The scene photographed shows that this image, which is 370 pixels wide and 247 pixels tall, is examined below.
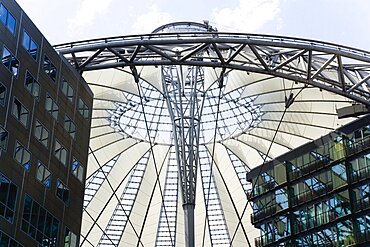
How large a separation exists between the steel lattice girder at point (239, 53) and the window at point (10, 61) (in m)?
7.42

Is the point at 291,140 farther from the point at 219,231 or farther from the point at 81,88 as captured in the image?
the point at 81,88

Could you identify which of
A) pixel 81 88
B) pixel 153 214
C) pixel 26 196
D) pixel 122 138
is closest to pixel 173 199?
pixel 153 214

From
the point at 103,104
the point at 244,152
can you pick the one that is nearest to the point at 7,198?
the point at 103,104

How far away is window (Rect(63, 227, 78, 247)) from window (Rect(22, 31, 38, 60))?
9.59 m

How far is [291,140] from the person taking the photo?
56625 millimetres

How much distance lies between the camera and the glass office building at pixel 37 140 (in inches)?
1187

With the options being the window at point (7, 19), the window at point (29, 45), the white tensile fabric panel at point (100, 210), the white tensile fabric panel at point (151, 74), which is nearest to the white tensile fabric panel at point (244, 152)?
the white tensile fabric panel at point (151, 74)

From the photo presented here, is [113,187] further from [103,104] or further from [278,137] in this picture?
[278,137]

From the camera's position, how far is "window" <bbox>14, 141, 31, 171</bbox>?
30.8 meters

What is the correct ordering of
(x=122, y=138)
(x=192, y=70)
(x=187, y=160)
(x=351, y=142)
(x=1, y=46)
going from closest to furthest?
(x=1, y=46)
(x=351, y=142)
(x=187, y=160)
(x=192, y=70)
(x=122, y=138)

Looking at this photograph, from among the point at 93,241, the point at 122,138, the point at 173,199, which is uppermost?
the point at 122,138

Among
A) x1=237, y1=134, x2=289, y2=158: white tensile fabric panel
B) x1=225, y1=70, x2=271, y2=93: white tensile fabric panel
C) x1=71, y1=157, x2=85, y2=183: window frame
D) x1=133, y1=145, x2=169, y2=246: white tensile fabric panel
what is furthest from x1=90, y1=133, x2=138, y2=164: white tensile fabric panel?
x1=71, y1=157, x2=85, y2=183: window frame

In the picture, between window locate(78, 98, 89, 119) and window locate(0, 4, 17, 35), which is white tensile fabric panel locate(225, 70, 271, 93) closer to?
window locate(78, 98, 89, 119)

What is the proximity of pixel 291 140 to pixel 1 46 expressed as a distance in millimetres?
32202
